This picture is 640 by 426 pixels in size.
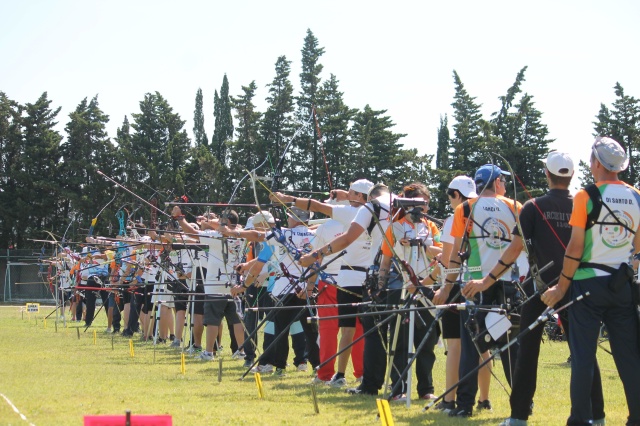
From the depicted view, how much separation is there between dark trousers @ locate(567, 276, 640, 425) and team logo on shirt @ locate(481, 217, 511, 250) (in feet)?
4.21

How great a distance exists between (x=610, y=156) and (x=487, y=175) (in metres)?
→ 1.42

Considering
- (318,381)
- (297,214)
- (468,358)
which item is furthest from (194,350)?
(468,358)

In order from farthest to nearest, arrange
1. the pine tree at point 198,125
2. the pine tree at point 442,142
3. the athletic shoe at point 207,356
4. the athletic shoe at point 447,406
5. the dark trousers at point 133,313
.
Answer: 1. the pine tree at point 198,125
2. the pine tree at point 442,142
3. the dark trousers at point 133,313
4. the athletic shoe at point 207,356
5. the athletic shoe at point 447,406

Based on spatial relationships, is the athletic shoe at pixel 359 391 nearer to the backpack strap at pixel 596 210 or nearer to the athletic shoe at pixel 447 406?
the athletic shoe at pixel 447 406

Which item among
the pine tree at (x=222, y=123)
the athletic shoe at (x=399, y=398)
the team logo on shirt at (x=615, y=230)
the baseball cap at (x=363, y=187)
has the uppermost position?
the pine tree at (x=222, y=123)

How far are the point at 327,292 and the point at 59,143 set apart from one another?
54.1 meters

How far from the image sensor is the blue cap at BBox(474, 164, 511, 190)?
287 inches

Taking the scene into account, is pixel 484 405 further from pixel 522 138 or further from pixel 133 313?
pixel 522 138

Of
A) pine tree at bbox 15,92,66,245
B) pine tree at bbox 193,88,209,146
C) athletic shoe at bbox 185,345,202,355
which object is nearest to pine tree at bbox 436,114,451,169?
pine tree at bbox 193,88,209,146

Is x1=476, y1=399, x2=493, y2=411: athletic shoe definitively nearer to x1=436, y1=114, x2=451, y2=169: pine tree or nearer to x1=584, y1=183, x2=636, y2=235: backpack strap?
x1=584, y1=183, x2=636, y2=235: backpack strap

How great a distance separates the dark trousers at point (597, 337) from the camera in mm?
6023

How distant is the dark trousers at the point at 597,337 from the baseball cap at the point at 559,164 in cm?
100

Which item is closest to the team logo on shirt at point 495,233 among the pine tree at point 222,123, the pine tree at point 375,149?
the pine tree at point 375,149

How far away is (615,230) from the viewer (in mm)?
6020
